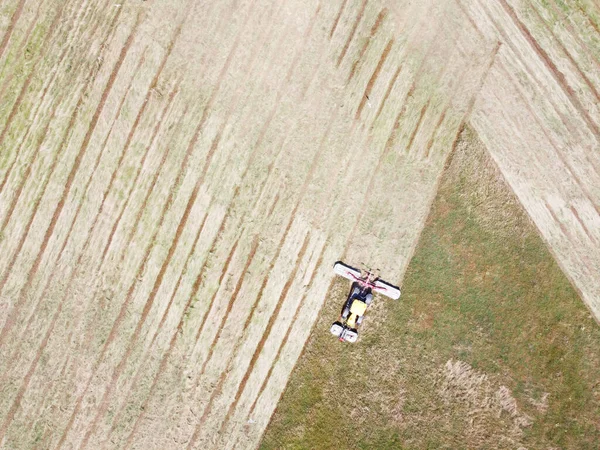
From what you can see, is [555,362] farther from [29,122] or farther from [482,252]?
[29,122]

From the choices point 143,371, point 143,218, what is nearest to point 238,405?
point 143,371

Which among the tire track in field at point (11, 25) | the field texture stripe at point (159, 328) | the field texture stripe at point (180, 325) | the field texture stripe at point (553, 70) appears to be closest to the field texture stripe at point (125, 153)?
the field texture stripe at point (159, 328)

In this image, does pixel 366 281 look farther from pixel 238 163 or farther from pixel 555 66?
pixel 555 66

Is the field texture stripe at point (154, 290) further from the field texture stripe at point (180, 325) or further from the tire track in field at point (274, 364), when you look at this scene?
the tire track in field at point (274, 364)

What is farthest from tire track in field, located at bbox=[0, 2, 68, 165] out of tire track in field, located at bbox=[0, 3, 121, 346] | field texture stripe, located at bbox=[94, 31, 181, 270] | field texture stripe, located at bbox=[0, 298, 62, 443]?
field texture stripe, located at bbox=[0, 298, 62, 443]

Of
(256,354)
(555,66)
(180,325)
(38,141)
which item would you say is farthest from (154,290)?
(555,66)

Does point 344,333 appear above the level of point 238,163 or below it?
below
